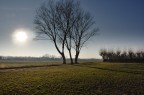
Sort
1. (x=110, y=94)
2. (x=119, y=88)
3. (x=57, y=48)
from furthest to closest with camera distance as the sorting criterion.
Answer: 1. (x=57, y=48)
2. (x=119, y=88)
3. (x=110, y=94)

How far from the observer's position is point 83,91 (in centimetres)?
1355

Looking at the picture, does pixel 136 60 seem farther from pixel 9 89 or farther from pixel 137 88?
pixel 9 89

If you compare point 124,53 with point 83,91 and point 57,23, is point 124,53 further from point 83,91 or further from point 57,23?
point 83,91

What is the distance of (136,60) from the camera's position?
196ft

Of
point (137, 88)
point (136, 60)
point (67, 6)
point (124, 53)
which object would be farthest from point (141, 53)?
point (137, 88)

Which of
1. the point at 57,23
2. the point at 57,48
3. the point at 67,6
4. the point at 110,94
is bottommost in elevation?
the point at 110,94

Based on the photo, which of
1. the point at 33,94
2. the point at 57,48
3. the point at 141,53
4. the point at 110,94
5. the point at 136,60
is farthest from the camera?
the point at 141,53

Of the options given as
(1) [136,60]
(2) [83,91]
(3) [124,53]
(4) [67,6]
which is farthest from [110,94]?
(3) [124,53]

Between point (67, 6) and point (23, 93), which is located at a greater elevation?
point (67, 6)

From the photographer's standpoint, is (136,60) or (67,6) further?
(136,60)

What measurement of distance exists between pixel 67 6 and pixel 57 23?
534 cm

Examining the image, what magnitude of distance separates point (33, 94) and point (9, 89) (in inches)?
74.7

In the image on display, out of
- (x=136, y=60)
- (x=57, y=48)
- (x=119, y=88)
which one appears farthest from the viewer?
(x=136, y=60)

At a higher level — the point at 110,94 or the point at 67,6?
the point at 67,6
